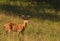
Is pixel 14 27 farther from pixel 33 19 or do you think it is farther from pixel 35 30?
pixel 33 19

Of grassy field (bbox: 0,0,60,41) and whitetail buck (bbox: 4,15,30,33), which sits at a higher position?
whitetail buck (bbox: 4,15,30,33)

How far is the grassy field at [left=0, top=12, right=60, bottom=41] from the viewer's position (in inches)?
336

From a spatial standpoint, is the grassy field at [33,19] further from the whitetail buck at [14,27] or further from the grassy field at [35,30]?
the whitetail buck at [14,27]

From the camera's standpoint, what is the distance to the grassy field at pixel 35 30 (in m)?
8.53

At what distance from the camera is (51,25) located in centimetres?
1023

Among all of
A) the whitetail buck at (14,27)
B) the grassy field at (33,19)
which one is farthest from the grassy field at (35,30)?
the whitetail buck at (14,27)

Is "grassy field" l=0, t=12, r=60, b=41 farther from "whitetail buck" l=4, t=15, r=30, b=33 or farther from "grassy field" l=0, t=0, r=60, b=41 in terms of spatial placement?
"whitetail buck" l=4, t=15, r=30, b=33

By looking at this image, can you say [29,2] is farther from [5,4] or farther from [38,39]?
[38,39]

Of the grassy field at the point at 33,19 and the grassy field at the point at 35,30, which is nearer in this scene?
the grassy field at the point at 35,30

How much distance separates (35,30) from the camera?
30.5 feet

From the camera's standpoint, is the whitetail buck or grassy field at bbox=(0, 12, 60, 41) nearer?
grassy field at bbox=(0, 12, 60, 41)

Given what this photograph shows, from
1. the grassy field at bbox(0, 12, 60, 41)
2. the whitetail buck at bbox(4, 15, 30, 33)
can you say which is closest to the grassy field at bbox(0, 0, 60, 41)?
the grassy field at bbox(0, 12, 60, 41)

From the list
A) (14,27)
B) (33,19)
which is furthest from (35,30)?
(33,19)

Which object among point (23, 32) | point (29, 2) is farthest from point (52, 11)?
point (23, 32)
